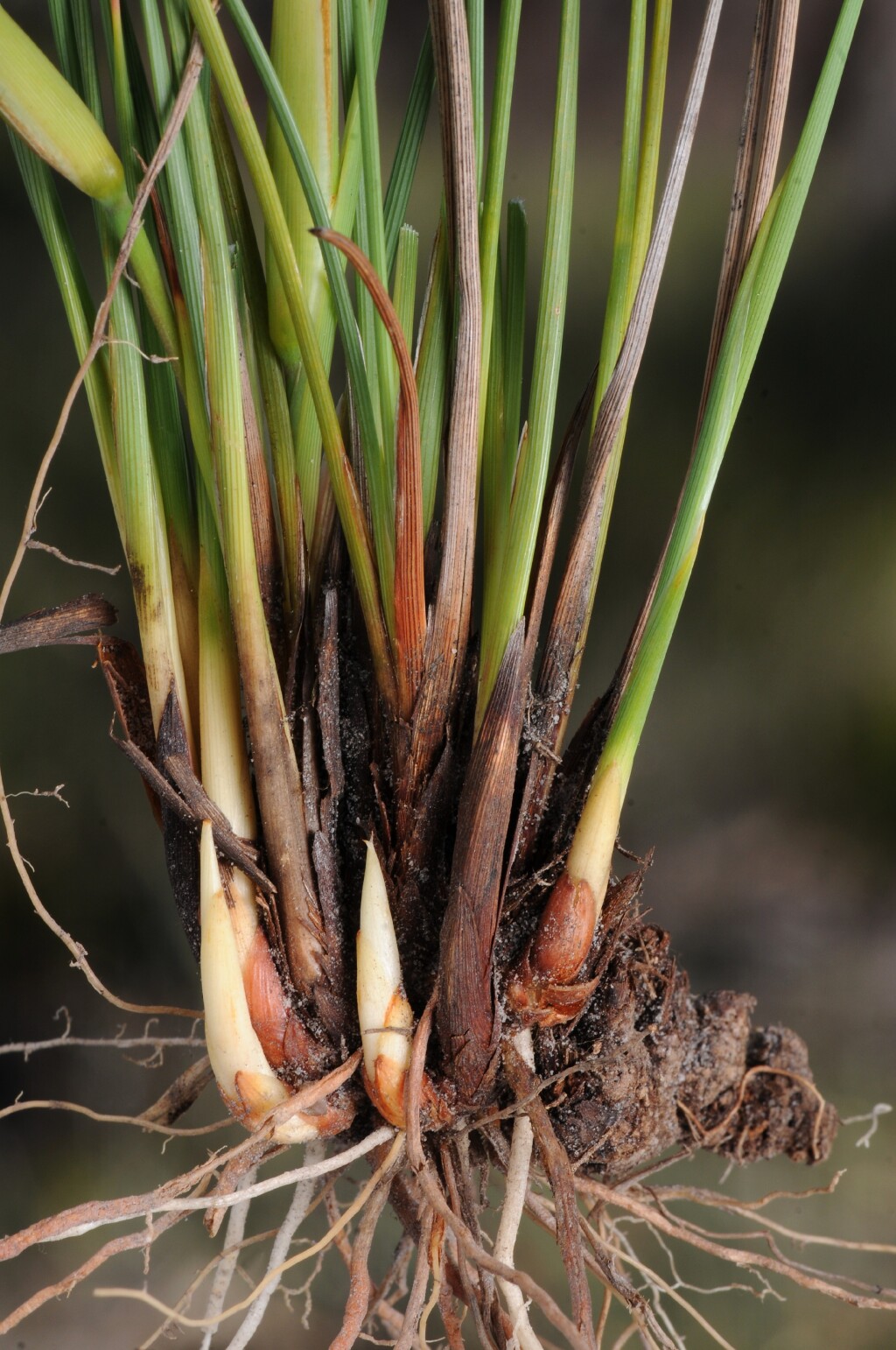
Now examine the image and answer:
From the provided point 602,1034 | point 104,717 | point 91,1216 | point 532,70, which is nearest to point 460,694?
point 602,1034

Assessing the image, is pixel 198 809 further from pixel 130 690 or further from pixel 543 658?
pixel 543 658

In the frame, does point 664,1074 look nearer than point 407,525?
No

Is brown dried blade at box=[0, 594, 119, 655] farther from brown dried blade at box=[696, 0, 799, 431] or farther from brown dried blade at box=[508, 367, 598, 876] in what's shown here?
brown dried blade at box=[696, 0, 799, 431]

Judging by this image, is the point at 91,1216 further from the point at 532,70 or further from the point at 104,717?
the point at 532,70

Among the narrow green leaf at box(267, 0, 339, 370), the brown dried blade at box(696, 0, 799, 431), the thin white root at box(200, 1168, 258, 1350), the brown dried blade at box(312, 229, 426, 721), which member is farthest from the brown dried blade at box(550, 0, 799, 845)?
the thin white root at box(200, 1168, 258, 1350)

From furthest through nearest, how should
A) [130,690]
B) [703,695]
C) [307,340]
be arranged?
[703,695] → [130,690] → [307,340]

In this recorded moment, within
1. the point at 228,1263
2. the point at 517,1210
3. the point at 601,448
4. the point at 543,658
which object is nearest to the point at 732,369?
the point at 601,448
